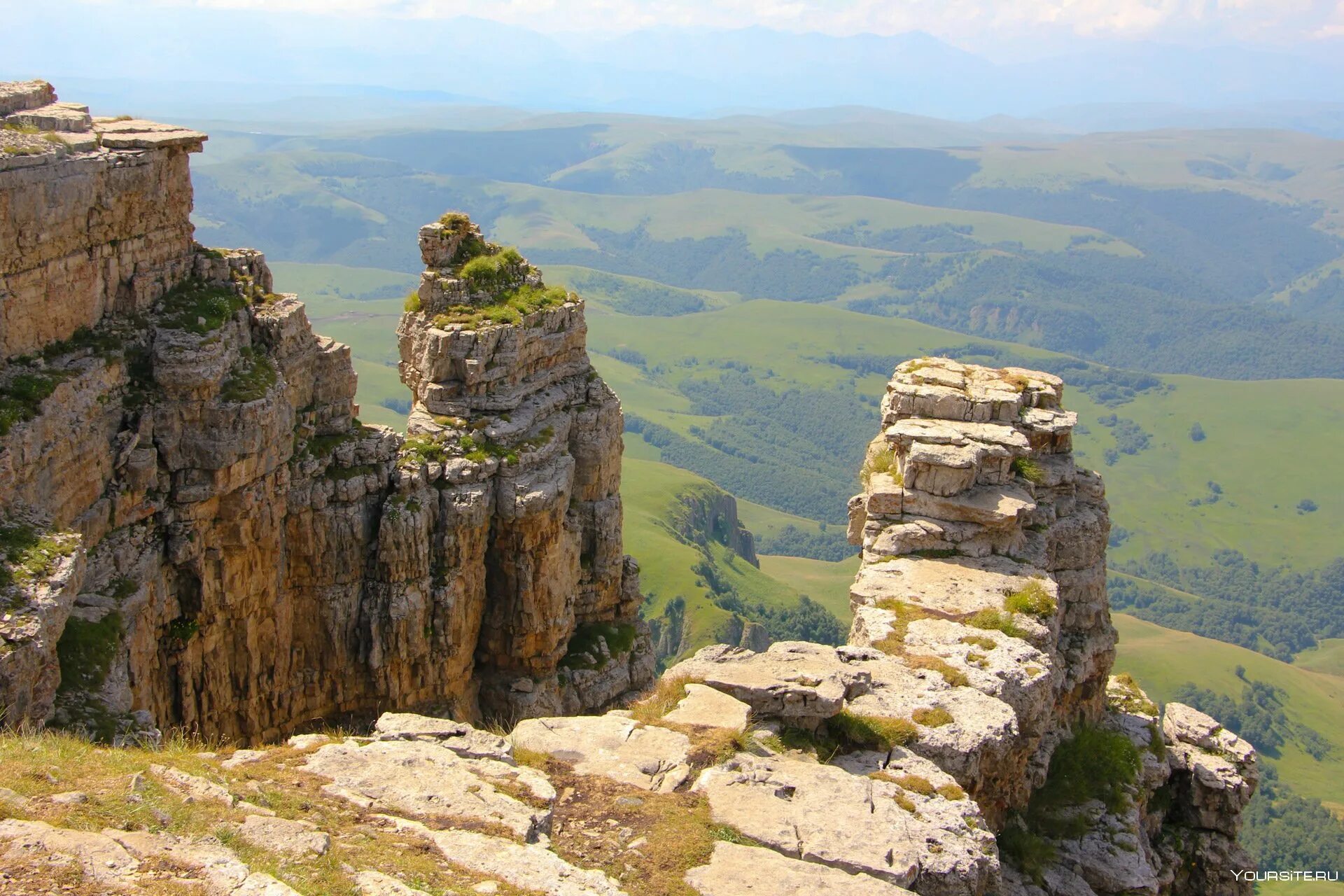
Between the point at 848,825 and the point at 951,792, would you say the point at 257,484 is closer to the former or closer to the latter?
the point at 848,825

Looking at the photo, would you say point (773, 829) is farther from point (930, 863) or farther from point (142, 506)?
point (142, 506)

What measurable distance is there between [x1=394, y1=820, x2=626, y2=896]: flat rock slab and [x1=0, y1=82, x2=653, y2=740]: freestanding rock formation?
39.1ft

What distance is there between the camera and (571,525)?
157 feet

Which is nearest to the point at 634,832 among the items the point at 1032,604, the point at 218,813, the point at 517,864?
the point at 517,864

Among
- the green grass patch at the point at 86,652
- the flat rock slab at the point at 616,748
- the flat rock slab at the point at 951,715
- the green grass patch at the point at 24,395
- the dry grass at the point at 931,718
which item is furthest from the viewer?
the green grass patch at the point at 86,652

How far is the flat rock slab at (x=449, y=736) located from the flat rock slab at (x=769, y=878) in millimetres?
5525

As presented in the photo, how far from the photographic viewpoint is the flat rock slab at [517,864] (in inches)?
768

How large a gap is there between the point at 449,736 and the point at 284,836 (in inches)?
264

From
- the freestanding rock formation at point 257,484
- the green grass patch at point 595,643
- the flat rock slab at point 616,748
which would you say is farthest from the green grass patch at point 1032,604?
the green grass patch at point 595,643

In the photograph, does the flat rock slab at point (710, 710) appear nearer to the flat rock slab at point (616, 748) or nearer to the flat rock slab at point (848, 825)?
the flat rock slab at point (616, 748)

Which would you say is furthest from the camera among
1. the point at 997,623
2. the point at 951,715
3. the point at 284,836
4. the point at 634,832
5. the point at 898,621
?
the point at 898,621

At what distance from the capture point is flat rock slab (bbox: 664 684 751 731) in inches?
1048

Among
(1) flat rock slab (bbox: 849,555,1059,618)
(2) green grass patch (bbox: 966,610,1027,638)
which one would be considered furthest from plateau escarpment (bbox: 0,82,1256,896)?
(2) green grass patch (bbox: 966,610,1027,638)

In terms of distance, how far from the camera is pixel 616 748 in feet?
84.9
